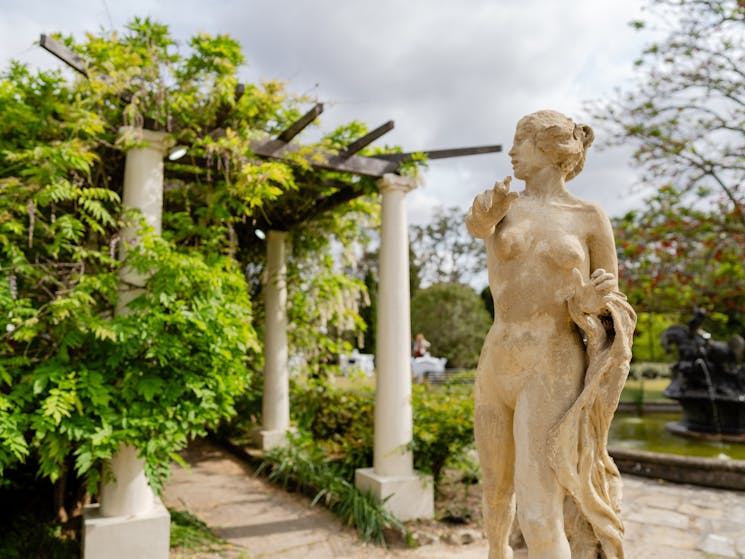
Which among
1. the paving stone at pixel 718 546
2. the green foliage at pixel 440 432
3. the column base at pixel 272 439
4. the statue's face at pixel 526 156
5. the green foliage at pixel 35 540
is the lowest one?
the paving stone at pixel 718 546

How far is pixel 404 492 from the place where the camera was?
17.2 ft

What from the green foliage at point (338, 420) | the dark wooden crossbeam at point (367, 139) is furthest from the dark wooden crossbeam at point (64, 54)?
the green foliage at point (338, 420)

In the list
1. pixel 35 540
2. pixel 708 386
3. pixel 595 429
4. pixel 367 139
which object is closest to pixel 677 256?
pixel 708 386

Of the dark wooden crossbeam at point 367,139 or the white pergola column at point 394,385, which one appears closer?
the dark wooden crossbeam at point 367,139

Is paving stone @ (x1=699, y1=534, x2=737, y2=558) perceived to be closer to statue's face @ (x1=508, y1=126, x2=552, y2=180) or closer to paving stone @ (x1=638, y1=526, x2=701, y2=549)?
paving stone @ (x1=638, y1=526, x2=701, y2=549)

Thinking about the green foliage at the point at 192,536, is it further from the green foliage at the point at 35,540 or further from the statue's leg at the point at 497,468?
the statue's leg at the point at 497,468

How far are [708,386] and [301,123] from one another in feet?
25.4

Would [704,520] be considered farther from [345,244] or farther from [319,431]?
[345,244]

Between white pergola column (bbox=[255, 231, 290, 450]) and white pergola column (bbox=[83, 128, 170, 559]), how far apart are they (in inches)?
107

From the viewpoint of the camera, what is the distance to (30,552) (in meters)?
4.19

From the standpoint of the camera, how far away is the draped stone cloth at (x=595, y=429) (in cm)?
203

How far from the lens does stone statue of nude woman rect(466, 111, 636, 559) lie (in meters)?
2.05

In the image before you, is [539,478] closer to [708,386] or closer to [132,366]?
[132,366]

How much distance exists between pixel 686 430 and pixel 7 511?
9.41 m
